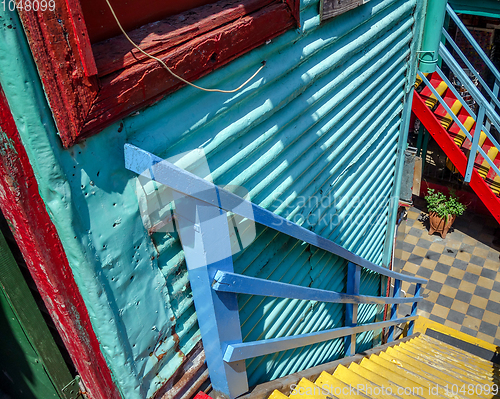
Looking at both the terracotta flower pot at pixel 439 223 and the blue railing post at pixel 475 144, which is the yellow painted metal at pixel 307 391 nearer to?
the blue railing post at pixel 475 144

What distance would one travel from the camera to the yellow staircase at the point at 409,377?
3.22 m

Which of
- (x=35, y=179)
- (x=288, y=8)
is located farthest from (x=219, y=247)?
(x=288, y=8)

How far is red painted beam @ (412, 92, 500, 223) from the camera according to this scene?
24.7 feet

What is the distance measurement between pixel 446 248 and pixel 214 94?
8300mm

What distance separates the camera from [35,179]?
1.38 meters

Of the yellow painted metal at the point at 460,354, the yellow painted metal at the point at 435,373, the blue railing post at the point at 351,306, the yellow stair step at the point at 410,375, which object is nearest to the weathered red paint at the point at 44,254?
the blue railing post at the point at 351,306

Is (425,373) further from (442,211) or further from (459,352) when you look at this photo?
(442,211)

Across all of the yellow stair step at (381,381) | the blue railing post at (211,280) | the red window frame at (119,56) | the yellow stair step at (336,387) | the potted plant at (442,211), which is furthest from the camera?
the potted plant at (442,211)

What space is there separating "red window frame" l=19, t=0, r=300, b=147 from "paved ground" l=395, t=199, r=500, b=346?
23.3 ft

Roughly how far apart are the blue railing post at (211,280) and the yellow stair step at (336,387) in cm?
119

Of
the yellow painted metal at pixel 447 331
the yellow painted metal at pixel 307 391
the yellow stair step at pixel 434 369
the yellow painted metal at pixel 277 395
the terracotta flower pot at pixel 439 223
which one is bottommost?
the yellow painted metal at pixel 447 331

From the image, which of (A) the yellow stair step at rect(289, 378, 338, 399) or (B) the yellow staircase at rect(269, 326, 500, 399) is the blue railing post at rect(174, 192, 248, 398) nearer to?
(B) the yellow staircase at rect(269, 326, 500, 399)

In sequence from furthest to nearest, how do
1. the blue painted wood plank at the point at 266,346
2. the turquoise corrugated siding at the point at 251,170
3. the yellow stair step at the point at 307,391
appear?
1. the yellow stair step at the point at 307,391
2. the blue painted wood plank at the point at 266,346
3. the turquoise corrugated siding at the point at 251,170

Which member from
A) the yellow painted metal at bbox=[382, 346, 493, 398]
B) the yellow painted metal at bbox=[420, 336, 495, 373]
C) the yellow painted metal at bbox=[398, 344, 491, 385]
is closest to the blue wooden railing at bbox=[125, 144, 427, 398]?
the yellow painted metal at bbox=[382, 346, 493, 398]
